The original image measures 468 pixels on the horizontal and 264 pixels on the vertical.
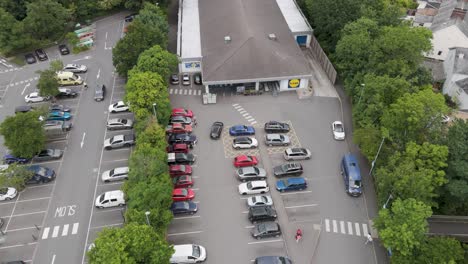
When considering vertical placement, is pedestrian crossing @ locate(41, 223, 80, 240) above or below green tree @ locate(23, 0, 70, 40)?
below

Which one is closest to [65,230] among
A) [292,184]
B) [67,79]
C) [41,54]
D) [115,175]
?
[115,175]

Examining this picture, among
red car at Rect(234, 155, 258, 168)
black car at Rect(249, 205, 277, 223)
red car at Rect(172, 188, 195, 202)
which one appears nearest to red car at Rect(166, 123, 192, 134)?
red car at Rect(234, 155, 258, 168)

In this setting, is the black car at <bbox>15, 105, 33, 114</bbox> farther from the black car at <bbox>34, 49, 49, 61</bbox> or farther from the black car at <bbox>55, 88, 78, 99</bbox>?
the black car at <bbox>34, 49, 49, 61</bbox>

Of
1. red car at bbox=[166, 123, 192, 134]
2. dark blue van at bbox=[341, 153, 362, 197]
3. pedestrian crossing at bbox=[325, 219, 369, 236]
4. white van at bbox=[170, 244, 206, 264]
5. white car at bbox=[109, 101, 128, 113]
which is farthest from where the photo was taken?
white car at bbox=[109, 101, 128, 113]

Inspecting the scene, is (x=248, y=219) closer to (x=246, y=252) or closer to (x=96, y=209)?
(x=246, y=252)

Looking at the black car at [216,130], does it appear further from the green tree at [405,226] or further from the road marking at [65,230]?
the green tree at [405,226]

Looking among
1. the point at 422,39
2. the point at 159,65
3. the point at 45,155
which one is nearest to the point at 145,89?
the point at 159,65

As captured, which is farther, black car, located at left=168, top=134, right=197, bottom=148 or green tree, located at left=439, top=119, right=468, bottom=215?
black car, located at left=168, top=134, right=197, bottom=148

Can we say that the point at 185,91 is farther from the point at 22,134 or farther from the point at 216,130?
the point at 22,134
